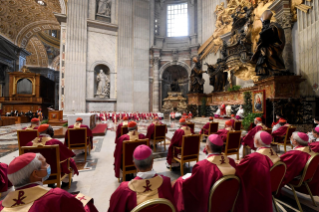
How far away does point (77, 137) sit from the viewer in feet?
14.0

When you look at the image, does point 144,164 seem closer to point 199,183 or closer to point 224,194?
point 199,183

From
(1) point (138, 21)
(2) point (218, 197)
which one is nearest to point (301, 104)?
(2) point (218, 197)

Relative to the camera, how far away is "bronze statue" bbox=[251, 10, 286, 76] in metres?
6.48

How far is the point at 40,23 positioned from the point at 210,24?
19728 millimetres

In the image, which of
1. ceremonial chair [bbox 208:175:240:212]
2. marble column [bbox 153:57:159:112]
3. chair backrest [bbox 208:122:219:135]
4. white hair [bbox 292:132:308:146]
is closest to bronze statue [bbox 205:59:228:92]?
marble column [bbox 153:57:159:112]

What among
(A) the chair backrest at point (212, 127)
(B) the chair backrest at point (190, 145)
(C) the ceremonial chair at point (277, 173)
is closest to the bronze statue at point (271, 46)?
(A) the chair backrest at point (212, 127)

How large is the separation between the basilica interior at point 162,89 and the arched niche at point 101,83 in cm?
10

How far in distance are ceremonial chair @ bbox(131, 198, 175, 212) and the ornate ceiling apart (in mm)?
21555

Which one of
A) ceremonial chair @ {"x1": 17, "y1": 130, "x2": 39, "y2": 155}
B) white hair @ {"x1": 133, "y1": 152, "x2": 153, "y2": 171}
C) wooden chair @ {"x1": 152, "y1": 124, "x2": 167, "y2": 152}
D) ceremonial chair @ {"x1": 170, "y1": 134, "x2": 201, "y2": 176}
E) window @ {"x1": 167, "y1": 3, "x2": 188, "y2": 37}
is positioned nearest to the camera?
white hair @ {"x1": 133, "y1": 152, "x2": 153, "y2": 171}

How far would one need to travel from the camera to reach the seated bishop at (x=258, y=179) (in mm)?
1681

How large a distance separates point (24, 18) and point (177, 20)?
17.4 meters

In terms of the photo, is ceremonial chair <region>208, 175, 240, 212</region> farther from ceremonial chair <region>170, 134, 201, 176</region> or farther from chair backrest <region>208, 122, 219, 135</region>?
chair backrest <region>208, 122, 219, 135</region>

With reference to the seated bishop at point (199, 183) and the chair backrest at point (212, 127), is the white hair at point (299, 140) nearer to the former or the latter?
the seated bishop at point (199, 183)

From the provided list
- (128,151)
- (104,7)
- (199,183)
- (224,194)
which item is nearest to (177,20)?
(104,7)
